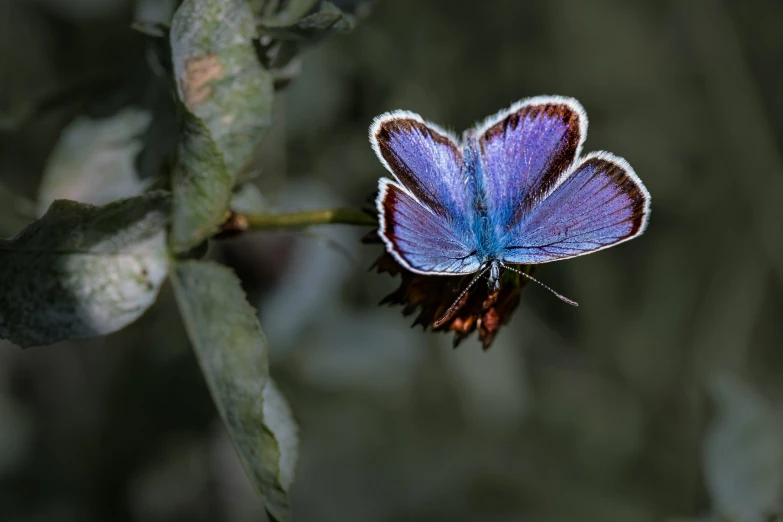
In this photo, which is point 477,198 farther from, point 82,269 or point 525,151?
point 82,269

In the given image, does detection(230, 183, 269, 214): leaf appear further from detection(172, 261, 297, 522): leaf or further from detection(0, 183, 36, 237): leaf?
detection(0, 183, 36, 237): leaf

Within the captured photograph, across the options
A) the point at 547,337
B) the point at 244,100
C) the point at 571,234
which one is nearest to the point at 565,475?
the point at 547,337

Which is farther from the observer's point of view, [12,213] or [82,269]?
[12,213]

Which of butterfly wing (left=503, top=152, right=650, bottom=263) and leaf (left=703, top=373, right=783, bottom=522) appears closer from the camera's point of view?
butterfly wing (left=503, top=152, right=650, bottom=263)

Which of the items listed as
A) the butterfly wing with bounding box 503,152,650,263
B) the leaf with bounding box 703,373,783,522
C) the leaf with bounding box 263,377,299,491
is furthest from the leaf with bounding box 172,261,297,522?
the leaf with bounding box 703,373,783,522

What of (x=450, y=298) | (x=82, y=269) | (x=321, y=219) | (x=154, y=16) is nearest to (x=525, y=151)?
(x=450, y=298)
